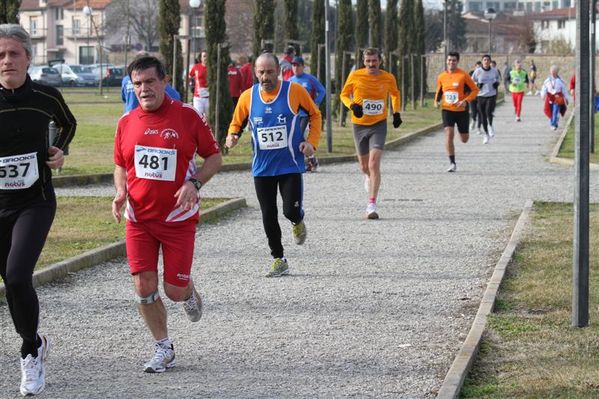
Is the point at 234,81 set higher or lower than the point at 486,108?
higher

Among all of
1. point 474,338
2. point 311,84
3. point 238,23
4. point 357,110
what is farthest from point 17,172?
point 238,23

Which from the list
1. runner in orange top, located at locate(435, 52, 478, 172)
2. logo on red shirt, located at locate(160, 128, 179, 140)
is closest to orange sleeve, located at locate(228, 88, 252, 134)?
logo on red shirt, located at locate(160, 128, 179, 140)

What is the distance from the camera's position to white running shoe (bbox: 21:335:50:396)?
22.9ft

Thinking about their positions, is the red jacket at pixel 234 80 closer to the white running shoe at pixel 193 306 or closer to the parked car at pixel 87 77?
the white running shoe at pixel 193 306

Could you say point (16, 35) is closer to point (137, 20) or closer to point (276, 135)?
point (276, 135)

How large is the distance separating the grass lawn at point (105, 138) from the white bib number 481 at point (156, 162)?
1331 cm

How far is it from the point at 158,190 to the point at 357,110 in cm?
861

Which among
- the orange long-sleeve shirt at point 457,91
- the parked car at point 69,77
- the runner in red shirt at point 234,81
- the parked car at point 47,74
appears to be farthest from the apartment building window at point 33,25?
the orange long-sleeve shirt at point 457,91

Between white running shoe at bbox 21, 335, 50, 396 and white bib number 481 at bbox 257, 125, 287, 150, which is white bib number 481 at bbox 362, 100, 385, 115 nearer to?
white bib number 481 at bbox 257, 125, 287, 150

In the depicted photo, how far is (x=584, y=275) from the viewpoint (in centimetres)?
862

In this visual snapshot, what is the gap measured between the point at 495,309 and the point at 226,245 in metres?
4.64

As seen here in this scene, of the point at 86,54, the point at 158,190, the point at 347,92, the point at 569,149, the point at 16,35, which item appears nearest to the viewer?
the point at 16,35

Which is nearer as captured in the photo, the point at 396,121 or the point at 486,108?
Result: the point at 396,121

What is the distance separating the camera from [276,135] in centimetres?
1167
